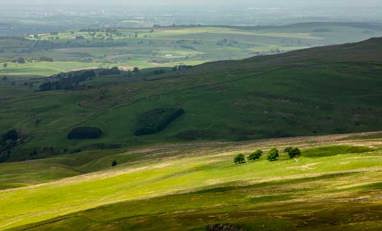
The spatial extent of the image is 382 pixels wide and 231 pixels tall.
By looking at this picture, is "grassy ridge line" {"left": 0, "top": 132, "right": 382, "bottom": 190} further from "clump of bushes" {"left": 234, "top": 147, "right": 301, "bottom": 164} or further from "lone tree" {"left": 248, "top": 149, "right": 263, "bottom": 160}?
"clump of bushes" {"left": 234, "top": 147, "right": 301, "bottom": 164}

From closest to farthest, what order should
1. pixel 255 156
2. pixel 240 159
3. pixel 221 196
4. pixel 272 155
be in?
1. pixel 221 196
2. pixel 272 155
3. pixel 240 159
4. pixel 255 156

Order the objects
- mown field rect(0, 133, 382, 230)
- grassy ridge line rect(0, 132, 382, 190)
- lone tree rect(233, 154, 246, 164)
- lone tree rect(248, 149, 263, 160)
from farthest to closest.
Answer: grassy ridge line rect(0, 132, 382, 190), lone tree rect(248, 149, 263, 160), lone tree rect(233, 154, 246, 164), mown field rect(0, 133, 382, 230)

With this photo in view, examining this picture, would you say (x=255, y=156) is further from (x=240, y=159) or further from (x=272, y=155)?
(x=272, y=155)

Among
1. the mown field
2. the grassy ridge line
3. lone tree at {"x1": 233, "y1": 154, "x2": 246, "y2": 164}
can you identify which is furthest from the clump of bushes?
the grassy ridge line

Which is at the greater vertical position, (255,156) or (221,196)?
(221,196)

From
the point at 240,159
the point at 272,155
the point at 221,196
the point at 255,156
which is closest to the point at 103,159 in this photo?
the point at 255,156

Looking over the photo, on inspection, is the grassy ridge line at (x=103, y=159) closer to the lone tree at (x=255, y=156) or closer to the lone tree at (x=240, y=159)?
the lone tree at (x=255, y=156)

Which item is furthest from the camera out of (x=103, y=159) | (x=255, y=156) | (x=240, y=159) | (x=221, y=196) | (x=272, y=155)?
(x=103, y=159)

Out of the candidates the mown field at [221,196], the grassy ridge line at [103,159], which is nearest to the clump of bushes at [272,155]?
the mown field at [221,196]
